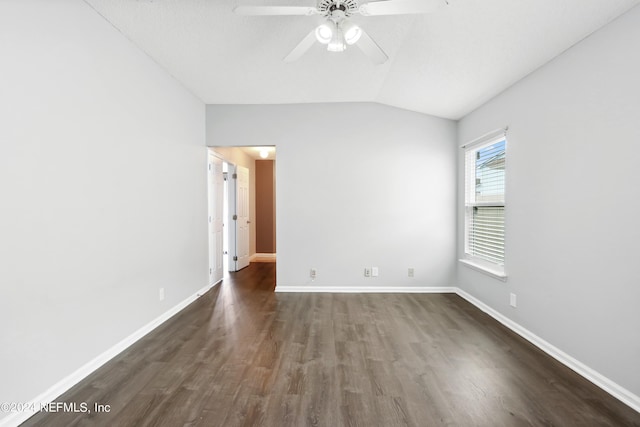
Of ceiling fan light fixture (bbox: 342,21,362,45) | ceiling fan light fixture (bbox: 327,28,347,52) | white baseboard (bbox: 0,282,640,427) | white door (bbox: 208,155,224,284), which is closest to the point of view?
white baseboard (bbox: 0,282,640,427)

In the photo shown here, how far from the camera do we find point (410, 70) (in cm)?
309

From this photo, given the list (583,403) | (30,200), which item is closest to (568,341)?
(583,403)

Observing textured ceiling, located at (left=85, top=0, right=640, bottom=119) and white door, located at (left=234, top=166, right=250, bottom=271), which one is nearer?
textured ceiling, located at (left=85, top=0, right=640, bottom=119)

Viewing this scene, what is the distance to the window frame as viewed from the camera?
310 cm

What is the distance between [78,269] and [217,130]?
106 inches

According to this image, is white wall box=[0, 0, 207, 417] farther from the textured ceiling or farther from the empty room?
the textured ceiling

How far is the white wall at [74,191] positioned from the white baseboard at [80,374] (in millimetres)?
43

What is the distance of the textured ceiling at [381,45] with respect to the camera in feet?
6.86

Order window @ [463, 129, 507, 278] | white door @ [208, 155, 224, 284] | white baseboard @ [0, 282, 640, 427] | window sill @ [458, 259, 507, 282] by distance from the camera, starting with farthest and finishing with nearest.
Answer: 1. white door @ [208, 155, 224, 284]
2. window @ [463, 129, 507, 278]
3. window sill @ [458, 259, 507, 282]
4. white baseboard @ [0, 282, 640, 427]

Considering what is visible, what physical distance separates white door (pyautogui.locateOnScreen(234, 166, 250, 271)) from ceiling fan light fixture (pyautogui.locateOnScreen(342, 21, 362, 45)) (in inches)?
162

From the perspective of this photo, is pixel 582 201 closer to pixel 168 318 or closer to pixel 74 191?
pixel 74 191

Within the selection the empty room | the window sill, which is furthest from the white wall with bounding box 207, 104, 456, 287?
the window sill

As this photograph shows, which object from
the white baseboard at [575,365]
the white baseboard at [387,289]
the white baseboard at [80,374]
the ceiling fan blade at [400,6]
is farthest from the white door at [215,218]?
the white baseboard at [575,365]

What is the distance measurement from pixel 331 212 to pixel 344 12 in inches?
104
